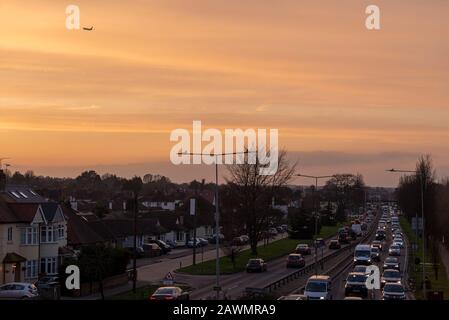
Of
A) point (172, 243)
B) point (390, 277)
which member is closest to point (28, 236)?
point (390, 277)

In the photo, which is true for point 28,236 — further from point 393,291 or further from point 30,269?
point 393,291

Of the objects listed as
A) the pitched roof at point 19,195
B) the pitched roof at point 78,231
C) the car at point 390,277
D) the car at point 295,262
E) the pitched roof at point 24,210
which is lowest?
the car at point 295,262

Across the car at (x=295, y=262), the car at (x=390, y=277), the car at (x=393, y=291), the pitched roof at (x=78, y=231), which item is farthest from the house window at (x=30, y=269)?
the car at (x=393, y=291)

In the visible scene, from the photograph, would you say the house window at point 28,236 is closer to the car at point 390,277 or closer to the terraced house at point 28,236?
the terraced house at point 28,236

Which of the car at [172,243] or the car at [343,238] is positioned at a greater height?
the car at [343,238]

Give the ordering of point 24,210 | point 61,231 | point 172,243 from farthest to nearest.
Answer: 1. point 172,243
2. point 61,231
3. point 24,210

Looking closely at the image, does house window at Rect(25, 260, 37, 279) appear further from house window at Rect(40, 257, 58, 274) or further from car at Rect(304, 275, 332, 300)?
car at Rect(304, 275, 332, 300)

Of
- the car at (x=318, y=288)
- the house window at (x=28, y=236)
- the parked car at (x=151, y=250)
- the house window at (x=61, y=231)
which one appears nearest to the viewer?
the car at (x=318, y=288)
